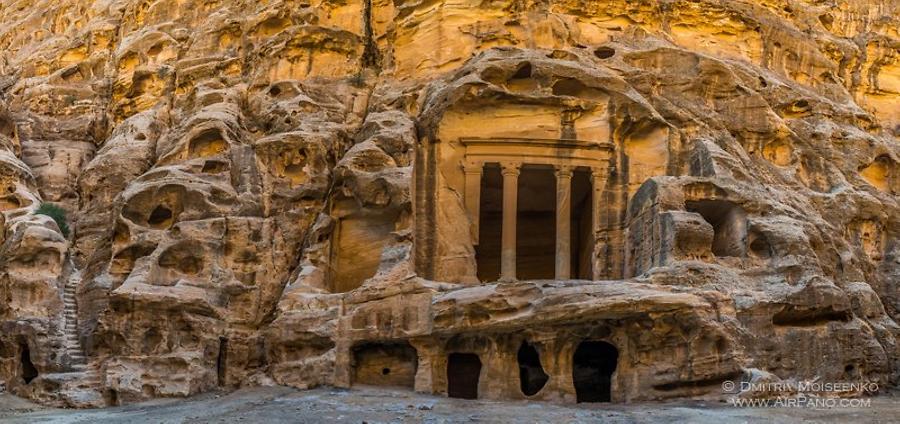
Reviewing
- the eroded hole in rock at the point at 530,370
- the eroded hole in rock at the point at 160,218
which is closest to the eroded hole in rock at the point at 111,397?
the eroded hole in rock at the point at 160,218

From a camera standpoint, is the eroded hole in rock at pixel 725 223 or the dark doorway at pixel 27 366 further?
the dark doorway at pixel 27 366

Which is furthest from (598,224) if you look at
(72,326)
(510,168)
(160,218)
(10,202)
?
(10,202)

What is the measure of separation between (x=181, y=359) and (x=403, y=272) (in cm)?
529

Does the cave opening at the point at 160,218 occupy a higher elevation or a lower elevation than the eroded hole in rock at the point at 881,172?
lower

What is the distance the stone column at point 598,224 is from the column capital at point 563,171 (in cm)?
56

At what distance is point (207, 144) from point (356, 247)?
593 cm

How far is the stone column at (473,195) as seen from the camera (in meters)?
24.0

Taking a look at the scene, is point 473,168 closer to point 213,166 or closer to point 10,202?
point 213,166

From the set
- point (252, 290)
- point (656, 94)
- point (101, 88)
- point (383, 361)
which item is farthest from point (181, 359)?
point (101, 88)

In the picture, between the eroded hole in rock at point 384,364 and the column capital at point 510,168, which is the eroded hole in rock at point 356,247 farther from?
the column capital at point 510,168

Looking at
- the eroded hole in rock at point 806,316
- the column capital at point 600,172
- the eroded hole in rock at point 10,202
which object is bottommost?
the eroded hole in rock at point 806,316

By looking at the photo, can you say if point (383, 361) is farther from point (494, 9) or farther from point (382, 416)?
point (494, 9)

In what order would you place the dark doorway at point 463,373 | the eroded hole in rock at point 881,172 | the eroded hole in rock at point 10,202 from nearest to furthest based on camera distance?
the dark doorway at point 463,373 → the eroded hole in rock at point 881,172 → the eroded hole in rock at point 10,202

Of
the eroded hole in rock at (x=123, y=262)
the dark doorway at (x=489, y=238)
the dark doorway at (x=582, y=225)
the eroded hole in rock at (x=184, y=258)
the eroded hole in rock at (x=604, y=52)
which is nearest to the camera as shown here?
the eroded hole in rock at (x=184, y=258)
